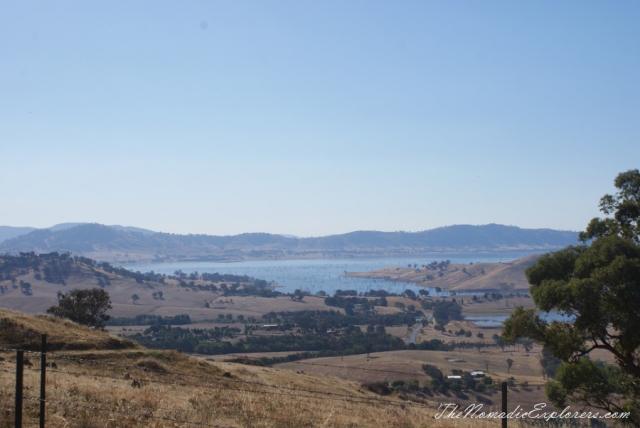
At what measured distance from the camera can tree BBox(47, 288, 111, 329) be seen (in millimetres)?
36812

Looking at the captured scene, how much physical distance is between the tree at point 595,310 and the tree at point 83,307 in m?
31.6

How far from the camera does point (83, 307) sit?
37.2 meters

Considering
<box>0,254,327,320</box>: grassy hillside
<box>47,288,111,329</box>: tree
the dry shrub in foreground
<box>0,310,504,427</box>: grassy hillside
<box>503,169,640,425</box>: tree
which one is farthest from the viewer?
Answer: <box>0,254,327,320</box>: grassy hillside

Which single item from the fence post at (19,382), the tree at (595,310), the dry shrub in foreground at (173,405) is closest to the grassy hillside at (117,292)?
the dry shrub in foreground at (173,405)

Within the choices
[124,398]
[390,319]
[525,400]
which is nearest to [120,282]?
[390,319]

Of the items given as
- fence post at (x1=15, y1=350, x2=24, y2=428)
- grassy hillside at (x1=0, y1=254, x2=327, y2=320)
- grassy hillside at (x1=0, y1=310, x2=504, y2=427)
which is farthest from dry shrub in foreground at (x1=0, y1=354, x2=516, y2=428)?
grassy hillside at (x1=0, y1=254, x2=327, y2=320)

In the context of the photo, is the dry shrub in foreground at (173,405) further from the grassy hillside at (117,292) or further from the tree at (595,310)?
the grassy hillside at (117,292)

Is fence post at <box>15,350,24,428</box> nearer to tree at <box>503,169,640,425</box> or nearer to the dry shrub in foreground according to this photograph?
the dry shrub in foreground

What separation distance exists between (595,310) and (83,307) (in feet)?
113

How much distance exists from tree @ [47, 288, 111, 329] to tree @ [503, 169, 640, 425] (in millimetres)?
31562

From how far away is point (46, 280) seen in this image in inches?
5600

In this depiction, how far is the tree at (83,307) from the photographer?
36.8 meters

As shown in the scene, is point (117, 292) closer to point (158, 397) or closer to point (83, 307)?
point (83, 307)

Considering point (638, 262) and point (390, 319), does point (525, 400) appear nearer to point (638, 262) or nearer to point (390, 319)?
point (638, 262)
